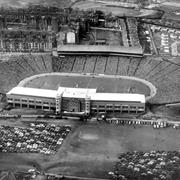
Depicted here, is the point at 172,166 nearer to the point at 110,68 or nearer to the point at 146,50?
the point at 110,68

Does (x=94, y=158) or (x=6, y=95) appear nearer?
(x=94, y=158)

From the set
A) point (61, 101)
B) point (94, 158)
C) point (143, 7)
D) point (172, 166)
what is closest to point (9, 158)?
point (94, 158)

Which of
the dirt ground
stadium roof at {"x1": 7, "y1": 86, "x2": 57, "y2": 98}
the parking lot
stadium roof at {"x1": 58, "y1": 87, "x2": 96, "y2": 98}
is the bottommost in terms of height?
the dirt ground

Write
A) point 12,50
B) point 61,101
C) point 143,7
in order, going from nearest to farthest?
point 61,101
point 12,50
point 143,7

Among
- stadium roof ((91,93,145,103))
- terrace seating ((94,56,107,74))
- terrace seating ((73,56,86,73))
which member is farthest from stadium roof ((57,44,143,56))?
stadium roof ((91,93,145,103))

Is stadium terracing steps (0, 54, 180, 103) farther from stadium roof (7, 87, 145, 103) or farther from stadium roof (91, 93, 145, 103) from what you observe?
stadium roof (91, 93, 145, 103)
